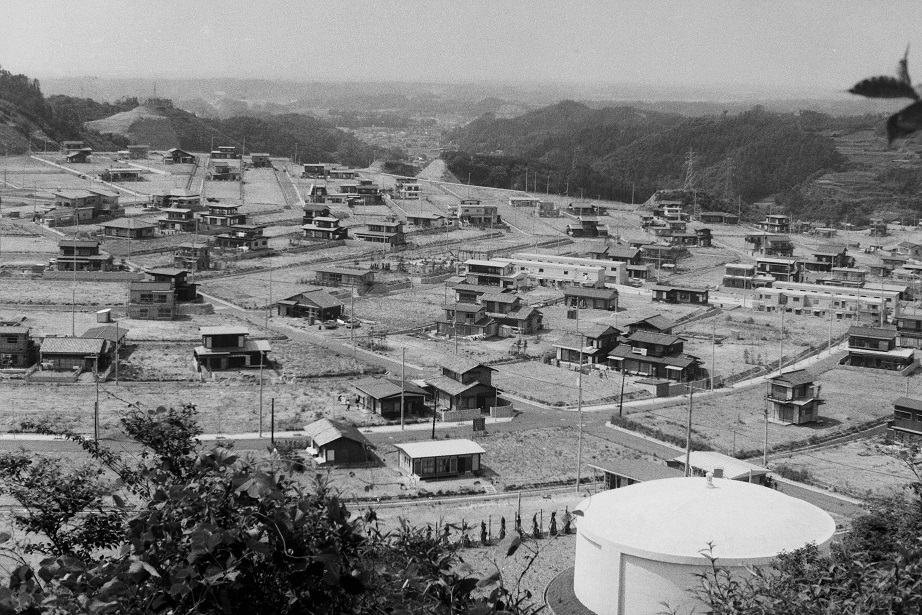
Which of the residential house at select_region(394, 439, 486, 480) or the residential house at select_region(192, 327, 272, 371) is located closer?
the residential house at select_region(394, 439, 486, 480)

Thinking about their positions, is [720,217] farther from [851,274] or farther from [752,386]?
[752,386]

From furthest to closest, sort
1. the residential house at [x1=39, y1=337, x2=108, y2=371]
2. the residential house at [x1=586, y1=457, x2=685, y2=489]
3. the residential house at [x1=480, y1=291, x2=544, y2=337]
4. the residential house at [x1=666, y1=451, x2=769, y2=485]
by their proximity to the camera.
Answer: the residential house at [x1=480, y1=291, x2=544, y2=337], the residential house at [x1=39, y1=337, x2=108, y2=371], the residential house at [x1=666, y1=451, x2=769, y2=485], the residential house at [x1=586, y1=457, x2=685, y2=489]

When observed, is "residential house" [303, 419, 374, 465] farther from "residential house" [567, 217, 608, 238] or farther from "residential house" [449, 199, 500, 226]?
"residential house" [449, 199, 500, 226]

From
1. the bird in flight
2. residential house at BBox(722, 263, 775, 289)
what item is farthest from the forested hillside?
the bird in flight

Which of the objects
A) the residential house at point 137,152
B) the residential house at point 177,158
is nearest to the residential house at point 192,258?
the residential house at point 177,158

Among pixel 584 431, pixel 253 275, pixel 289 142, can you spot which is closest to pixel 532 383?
pixel 584 431

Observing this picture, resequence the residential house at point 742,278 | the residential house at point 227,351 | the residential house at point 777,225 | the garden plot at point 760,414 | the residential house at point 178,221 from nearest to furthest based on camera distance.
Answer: the garden plot at point 760,414 < the residential house at point 227,351 < the residential house at point 742,278 < the residential house at point 178,221 < the residential house at point 777,225

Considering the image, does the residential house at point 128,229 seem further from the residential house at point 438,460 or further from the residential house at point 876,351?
the residential house at point 438,460
